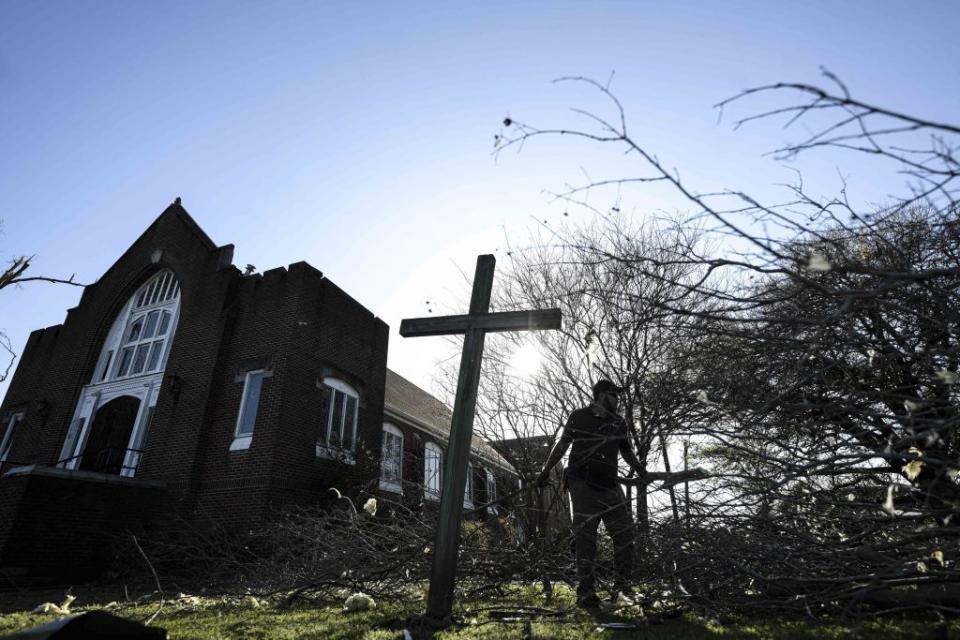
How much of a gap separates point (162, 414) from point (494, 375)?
940cm

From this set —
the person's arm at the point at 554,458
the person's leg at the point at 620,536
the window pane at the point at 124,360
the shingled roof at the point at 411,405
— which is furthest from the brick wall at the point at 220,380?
the person's leg at the point at 620,536

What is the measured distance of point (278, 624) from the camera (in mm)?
4199

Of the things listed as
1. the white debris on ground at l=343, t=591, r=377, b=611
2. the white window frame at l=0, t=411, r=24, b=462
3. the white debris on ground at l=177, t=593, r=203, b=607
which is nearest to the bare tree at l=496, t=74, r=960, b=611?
the white debris on ground at l=343, t=591, r=377, b=611

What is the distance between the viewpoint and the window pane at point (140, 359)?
1565cm

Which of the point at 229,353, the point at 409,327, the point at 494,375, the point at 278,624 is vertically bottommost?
the point at 278,624

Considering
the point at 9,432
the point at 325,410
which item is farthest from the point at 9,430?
the point at 325,410

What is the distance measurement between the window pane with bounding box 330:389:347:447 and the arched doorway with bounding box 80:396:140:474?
559 centimetres

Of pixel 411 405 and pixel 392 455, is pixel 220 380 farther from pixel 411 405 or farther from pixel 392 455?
pixel 411 405

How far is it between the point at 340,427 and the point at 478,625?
36.6ft

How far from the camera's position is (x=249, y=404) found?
518 inches

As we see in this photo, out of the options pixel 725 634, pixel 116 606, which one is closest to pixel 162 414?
pixel 116 606

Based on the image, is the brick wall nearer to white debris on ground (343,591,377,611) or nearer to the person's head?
white debris on ground (343,591,377,611)

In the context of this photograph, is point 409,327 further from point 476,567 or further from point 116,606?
point 116,606

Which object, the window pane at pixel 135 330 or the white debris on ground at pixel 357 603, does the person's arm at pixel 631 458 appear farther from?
the window pane at pixel 135 330
